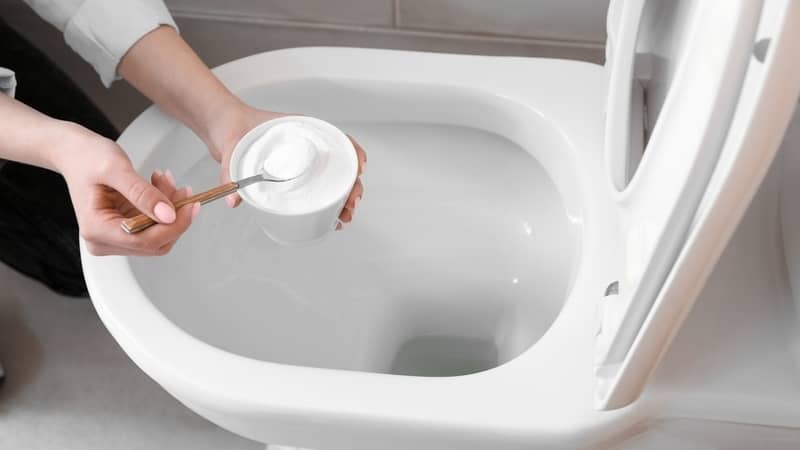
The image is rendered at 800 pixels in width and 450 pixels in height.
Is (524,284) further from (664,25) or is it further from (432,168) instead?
(664,25)

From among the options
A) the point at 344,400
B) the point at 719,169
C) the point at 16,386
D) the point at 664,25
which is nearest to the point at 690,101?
the point at 719,169

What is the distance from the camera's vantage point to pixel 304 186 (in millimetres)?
579

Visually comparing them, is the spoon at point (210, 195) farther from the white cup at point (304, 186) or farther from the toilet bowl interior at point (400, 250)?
the toilet bowl interior at point (400, 250)

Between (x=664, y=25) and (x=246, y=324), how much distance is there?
409 mm

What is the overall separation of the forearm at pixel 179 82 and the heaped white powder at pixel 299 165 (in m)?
0.06

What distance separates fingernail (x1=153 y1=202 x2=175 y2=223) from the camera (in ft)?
1.68

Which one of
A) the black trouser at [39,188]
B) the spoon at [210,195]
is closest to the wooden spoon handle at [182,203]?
the spoon at [210,195]

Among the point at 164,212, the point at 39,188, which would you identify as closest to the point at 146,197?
the point at 164,212

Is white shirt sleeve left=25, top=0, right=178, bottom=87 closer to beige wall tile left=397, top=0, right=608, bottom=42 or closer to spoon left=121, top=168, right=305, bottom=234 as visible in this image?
spoon left=121, top=168, right=305, bottom=234

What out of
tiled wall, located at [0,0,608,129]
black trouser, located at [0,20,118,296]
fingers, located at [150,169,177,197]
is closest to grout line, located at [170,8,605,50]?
A: tiled wall, located at [0,0,608,129]

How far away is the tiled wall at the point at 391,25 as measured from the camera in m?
0.83

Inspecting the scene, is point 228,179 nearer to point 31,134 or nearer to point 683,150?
point 31,134

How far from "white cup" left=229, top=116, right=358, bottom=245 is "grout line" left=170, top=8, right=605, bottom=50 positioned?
29 cm

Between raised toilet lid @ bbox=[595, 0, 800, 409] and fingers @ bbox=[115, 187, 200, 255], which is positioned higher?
fingers @ bbox=[115, 187, 200, 255]
